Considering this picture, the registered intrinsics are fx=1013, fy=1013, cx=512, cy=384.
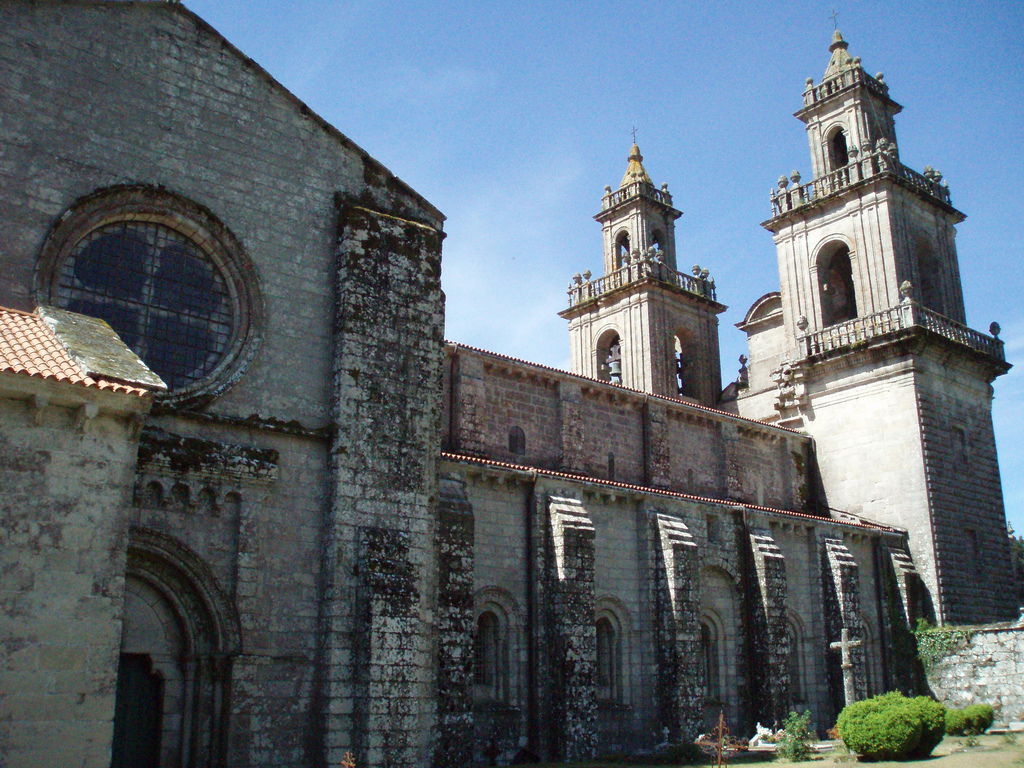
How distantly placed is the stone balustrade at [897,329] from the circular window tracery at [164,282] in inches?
894

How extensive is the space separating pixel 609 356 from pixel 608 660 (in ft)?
65.2

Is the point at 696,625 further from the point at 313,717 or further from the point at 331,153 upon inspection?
the point at 331,153

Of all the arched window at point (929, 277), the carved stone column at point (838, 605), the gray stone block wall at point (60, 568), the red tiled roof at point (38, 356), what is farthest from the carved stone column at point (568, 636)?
the arched window at point (929, 277)

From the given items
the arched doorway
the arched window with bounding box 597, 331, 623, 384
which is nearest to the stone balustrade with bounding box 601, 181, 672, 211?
the arched window with bounding box 597, 331, 623, 384

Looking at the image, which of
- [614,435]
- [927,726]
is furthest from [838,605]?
[927,726]

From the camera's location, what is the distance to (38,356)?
1216 centimetres

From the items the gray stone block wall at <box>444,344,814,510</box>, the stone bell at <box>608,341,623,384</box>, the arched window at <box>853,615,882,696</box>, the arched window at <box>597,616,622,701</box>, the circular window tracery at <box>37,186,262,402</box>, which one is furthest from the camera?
the stone bell at <box>608,341,623,384</box>

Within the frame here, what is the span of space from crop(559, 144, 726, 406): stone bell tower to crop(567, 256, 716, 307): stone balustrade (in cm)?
4

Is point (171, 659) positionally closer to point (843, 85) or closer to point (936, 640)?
point (936, 640)

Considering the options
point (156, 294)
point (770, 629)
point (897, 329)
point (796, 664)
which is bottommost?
point (796, 664)

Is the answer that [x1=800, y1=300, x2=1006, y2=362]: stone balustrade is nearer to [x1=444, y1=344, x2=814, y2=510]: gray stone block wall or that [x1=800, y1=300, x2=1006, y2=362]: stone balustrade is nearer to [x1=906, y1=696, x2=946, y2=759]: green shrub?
[x1=444, y1=344, x2=814, y2=510]: gray stone block wall

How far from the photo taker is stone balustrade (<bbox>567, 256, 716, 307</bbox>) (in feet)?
133

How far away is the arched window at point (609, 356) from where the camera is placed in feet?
134

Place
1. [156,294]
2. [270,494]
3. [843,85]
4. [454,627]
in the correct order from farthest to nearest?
[843,85] < [454,627] < [156,294] < [270,494]
